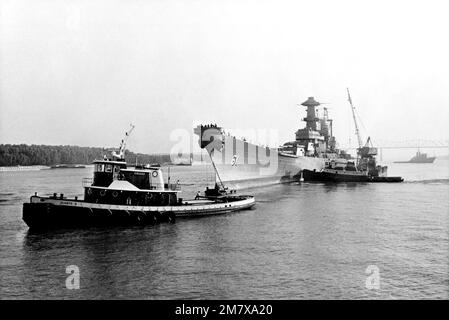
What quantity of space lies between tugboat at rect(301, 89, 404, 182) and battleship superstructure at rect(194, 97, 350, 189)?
2.24 meters

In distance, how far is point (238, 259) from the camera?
71.8ft

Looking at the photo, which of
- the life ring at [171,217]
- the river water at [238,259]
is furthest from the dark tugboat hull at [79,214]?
the river water at [238,259]

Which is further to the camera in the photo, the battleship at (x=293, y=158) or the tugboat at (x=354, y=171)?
the tugboat at (x=354, y=171)

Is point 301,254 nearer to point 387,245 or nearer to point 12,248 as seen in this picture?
point 387,245

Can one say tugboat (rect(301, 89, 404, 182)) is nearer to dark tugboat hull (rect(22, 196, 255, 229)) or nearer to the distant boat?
dark tugboat hull (rect(22, 196, 255, 229))

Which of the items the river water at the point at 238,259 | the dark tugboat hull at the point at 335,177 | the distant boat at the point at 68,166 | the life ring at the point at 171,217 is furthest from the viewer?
the distant boat at the point at 68,166

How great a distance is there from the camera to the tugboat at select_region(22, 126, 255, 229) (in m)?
Result: 30.1

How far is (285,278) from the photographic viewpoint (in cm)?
1859

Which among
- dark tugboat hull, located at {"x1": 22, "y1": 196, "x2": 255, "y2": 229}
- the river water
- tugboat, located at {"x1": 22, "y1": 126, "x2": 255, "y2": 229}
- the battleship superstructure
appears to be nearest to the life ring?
tugboat, located at {"x1": 22, "y1": 126, "x2": 255, "y2": 229}

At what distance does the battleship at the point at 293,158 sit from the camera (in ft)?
190

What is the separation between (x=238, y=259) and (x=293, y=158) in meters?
57.3

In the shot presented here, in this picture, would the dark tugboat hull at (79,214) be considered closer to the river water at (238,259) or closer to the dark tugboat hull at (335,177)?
the river water at (238,259)

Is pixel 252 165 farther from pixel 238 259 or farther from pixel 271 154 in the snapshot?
pixel 238 259

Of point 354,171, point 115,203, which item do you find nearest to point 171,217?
point 115,203
